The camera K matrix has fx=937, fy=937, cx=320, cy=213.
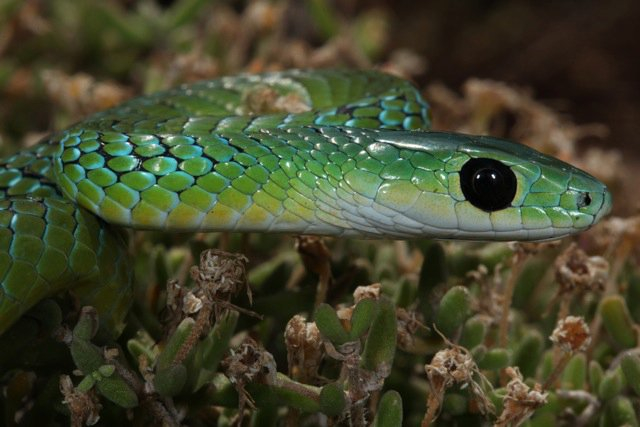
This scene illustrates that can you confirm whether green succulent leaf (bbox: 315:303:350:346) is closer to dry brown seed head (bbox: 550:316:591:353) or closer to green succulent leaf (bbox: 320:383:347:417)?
green succulent leaf (bbox: 320:383:347:417)

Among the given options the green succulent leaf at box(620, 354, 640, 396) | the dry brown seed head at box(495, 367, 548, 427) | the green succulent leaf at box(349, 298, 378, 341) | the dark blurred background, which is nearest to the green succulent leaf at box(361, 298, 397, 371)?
the green succulent leaf at box(349, 298, 378, 341)

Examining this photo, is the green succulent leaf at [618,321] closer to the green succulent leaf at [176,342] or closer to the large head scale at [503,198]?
the large head scale at [503,198]

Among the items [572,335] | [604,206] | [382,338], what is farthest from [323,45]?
[382,338]

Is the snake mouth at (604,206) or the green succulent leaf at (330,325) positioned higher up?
the snake mouth at (604,206)

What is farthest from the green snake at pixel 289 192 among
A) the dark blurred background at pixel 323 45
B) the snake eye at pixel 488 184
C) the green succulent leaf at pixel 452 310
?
the dark blurred background at pixel 323 45

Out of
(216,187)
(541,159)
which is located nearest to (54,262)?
(216,187)

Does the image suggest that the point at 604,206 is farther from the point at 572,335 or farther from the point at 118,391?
the point at 118,391

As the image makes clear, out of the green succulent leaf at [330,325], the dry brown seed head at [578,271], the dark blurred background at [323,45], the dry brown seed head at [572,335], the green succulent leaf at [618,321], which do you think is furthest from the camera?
the dark blurred background at [323,45]

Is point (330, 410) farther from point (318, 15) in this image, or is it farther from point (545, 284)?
point (318, 15)
